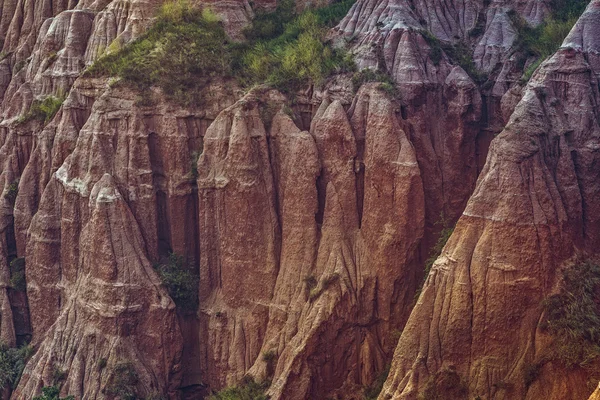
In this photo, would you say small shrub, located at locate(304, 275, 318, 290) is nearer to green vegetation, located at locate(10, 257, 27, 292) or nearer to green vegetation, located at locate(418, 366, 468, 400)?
green vegetation, located at locate(418, 366, 468, 400)

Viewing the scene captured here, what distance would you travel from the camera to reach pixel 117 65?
124 ft

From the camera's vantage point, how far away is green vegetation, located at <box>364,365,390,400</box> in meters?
31.4

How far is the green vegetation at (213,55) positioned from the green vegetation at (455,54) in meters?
2.95

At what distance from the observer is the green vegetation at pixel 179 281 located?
36.1 meters

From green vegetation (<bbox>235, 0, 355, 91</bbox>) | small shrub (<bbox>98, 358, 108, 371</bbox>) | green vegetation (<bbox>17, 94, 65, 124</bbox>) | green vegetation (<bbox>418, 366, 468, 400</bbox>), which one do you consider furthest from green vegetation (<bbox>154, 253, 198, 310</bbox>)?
green vegetation (<bbox>418, 366, 468, 400</bbox>)

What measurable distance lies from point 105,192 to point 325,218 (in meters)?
8.00

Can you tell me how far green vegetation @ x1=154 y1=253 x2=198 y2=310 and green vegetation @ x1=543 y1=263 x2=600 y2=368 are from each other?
1372 cm

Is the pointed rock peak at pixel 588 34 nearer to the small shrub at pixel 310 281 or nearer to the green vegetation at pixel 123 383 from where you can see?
Result: the small shrub at pixel 310 281

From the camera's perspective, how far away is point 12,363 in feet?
126

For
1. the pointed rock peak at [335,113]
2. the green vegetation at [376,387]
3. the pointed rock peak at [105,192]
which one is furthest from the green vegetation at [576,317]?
the pointed rock peak at [105,192]

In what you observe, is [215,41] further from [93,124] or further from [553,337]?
[553,337]

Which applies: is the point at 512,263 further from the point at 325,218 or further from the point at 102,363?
the point at 102,363

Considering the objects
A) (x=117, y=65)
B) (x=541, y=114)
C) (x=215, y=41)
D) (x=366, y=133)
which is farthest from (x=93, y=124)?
(x=541, y=114)

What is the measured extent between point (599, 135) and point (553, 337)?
637cm
